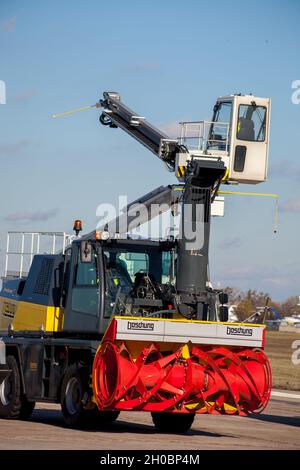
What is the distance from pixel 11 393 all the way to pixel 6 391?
0.82 ft

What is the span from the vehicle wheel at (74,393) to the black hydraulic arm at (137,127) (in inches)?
354

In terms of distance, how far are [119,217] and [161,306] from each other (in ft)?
22.4

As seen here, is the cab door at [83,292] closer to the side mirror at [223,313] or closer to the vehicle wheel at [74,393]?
the vehicle wheel at [74,393]

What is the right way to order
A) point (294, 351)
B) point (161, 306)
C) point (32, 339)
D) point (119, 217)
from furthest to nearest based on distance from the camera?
point (294, 351)
point (119, 217)
point (32, 339)
point (161, 306)

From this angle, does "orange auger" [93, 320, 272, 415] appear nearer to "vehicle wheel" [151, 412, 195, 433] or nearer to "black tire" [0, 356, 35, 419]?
"vehicle wheel" [151, 412, 195, 433]

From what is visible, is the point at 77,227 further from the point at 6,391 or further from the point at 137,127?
the point at 137,127

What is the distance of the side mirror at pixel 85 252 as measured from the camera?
1725cm

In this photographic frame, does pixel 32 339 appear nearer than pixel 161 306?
No

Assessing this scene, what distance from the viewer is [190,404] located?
16672mm

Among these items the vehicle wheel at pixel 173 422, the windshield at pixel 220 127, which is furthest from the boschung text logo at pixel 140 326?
the windshield at pixel 220 127
